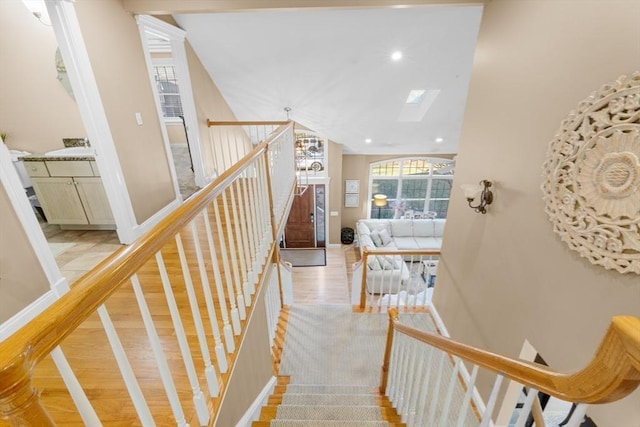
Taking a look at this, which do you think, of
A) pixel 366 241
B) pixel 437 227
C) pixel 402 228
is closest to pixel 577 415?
pixel 366 241

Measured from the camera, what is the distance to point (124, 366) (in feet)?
2.31

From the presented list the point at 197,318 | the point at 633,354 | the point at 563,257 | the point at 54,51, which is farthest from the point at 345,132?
the point at 633,354

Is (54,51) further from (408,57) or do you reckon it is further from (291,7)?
(408,57)

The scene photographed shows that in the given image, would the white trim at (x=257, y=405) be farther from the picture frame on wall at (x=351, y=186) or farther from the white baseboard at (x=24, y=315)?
the picture frame on wall at (x=351, y=186)

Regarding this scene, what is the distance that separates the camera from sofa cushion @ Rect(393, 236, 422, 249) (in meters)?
7.89

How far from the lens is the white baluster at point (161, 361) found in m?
0.75

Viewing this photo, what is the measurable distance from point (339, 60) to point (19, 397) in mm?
4241

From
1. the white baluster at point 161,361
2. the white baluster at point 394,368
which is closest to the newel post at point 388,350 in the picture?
the white baluster at point 394,368

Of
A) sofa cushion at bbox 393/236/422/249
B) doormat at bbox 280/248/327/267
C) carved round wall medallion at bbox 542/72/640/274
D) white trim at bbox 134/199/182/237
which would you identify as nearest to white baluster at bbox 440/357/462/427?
carved round wall medallion at bbox 542/72/640/274

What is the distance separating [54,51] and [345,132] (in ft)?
16.4

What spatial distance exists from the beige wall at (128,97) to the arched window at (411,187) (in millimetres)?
6767

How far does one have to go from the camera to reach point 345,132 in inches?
251

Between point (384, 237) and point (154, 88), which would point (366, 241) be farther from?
point (154, 88)

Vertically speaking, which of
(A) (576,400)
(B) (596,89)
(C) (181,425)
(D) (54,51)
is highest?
(D) (54,51)
